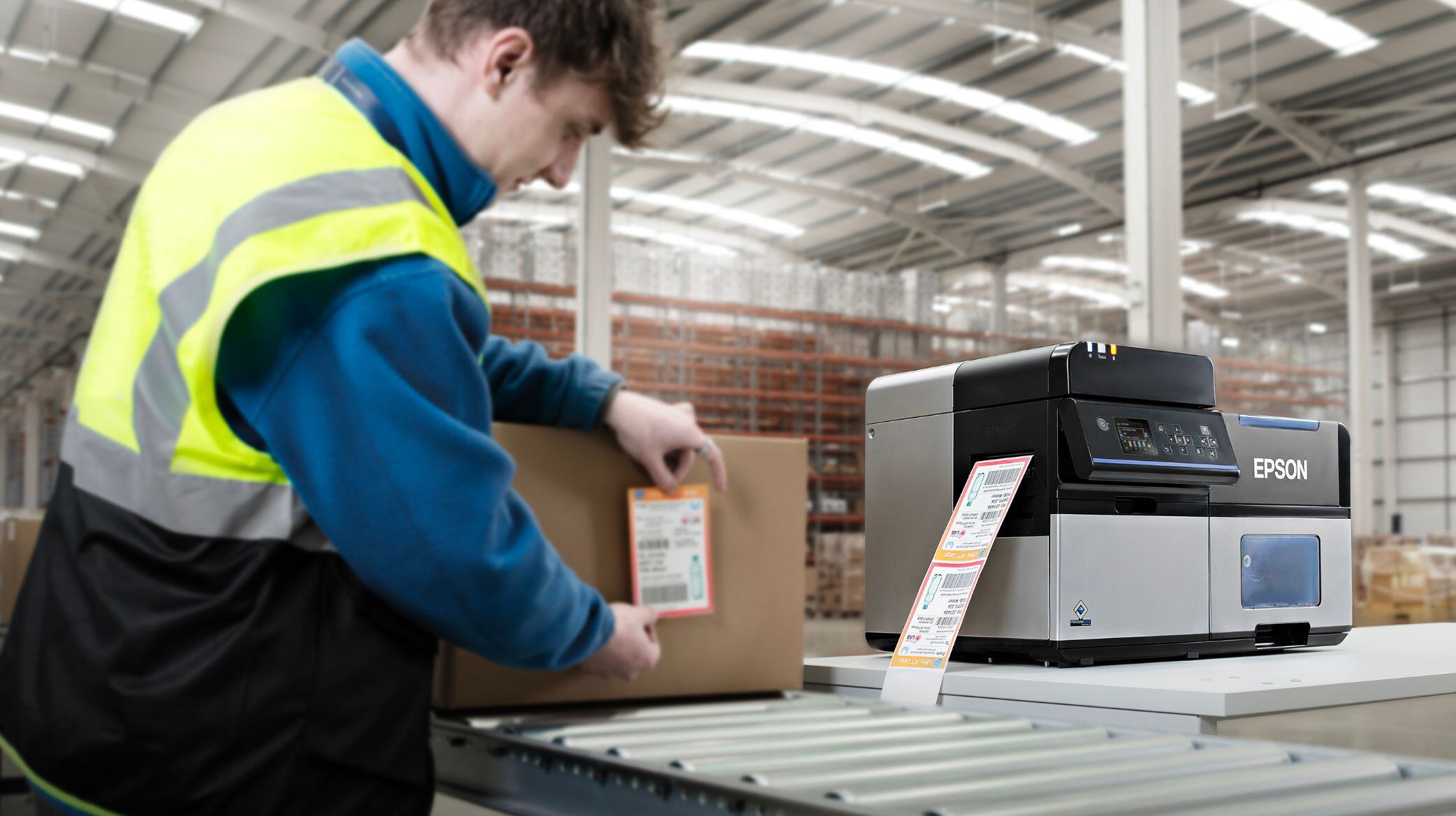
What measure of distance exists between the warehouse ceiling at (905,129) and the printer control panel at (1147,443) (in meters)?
7.25

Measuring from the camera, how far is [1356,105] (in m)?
11.8

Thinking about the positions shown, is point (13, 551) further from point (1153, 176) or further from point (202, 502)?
point (1153, 176)

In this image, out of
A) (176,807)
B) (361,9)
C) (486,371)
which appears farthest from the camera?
(361,9)

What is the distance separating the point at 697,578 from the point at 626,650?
0.21 metres

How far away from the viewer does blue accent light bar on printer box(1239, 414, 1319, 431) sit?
6.10 feet

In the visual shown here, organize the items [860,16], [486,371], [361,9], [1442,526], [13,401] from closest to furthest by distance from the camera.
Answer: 1. [486,371]
2. [361,9]
3. [860,16]
4. [13,401]
5. [1442,526]

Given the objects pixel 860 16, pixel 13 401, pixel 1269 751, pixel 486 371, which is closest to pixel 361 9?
pixel 860 16

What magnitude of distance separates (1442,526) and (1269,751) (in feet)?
71.5

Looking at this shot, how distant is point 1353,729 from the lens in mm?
7266

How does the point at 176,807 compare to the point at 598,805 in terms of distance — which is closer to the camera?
the point at 176,807

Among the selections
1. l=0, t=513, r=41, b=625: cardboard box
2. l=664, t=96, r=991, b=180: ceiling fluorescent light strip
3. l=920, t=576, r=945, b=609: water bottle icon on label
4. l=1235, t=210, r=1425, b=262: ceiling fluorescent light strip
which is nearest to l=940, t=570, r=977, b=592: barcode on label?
l=920, t=576, r=945, b=609: water bottle icon on label

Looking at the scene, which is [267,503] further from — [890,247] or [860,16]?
[890,247]

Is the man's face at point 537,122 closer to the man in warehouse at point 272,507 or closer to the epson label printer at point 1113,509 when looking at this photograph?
the man in warehouse at point 272,507

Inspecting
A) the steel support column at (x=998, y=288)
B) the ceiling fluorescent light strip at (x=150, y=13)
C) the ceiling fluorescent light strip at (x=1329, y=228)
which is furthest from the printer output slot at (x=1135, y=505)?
the steel support column at (x=998, y=288)
